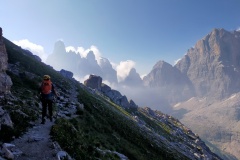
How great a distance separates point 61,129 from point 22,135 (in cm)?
272

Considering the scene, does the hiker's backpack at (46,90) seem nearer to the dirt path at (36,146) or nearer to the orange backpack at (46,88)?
the orange backpack at (46,88)

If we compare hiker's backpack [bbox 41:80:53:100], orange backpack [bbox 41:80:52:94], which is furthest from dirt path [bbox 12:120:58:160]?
orange backpack [bbox 41:80:52:94]

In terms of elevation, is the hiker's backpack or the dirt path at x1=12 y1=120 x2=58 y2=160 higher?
the hiker's backpack

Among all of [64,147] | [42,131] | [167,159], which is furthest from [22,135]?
[167,159]

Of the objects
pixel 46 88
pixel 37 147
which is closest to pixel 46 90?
pixel 46 88

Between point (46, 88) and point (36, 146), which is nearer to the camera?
point (36, 146)

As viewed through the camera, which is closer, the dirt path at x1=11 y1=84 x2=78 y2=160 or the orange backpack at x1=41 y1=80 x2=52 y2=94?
the dirt path at x1=11 y1=84 x2=78 y2=160

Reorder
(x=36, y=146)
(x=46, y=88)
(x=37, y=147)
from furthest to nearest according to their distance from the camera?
(x=46, y=88) < (x=36, y=146) < (x=37, y=147)

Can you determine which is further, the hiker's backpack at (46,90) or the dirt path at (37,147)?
the hiker's backpack at (46,90)

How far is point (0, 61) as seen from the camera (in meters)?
31.6

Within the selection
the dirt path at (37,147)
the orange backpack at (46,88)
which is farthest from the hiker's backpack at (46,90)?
the dirt path at (37,147)

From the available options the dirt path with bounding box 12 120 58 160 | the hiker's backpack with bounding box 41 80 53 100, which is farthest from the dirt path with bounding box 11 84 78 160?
the hiker's backpack with bounding box 41 80 53 100

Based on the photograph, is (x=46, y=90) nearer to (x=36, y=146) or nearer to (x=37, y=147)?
(x=36, y=146)

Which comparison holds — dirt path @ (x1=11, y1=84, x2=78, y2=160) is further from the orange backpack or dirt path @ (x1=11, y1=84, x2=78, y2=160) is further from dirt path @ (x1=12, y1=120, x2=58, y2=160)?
the orange backpack
